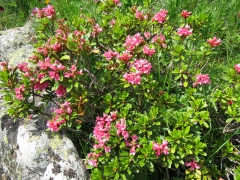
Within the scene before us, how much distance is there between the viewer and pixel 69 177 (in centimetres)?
230

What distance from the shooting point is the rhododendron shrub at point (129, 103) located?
7.06ft

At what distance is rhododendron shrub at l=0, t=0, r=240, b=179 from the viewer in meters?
2.15

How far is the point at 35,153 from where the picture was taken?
2.44m

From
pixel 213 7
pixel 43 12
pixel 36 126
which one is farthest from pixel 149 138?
pixel 213 7

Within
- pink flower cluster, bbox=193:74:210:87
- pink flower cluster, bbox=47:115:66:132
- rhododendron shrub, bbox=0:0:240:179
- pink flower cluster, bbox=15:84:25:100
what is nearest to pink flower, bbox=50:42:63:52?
rhododendron shrub, bbox=0:0:240:179

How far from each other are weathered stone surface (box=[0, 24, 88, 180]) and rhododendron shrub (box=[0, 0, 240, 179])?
0.51 feet

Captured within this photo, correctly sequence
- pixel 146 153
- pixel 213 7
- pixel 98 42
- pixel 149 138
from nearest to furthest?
pixel 146 153 < pixel 149 138 < pixel 98 42 < pixel 213 7

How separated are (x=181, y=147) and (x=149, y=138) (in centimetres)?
25

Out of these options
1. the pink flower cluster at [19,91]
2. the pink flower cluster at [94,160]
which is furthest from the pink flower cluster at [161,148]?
the pink flower cluster at [19,91]

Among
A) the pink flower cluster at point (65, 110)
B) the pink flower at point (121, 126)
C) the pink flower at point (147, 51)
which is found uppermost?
the pink flower at point (147, 51)

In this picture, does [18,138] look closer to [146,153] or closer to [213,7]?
[146,153]

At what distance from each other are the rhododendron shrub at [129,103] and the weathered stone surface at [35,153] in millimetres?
155

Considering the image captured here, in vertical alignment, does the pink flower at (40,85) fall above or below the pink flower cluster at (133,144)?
above

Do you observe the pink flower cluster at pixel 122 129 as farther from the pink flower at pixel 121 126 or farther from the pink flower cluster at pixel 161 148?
the pink flower cluster at pixel 161 148
